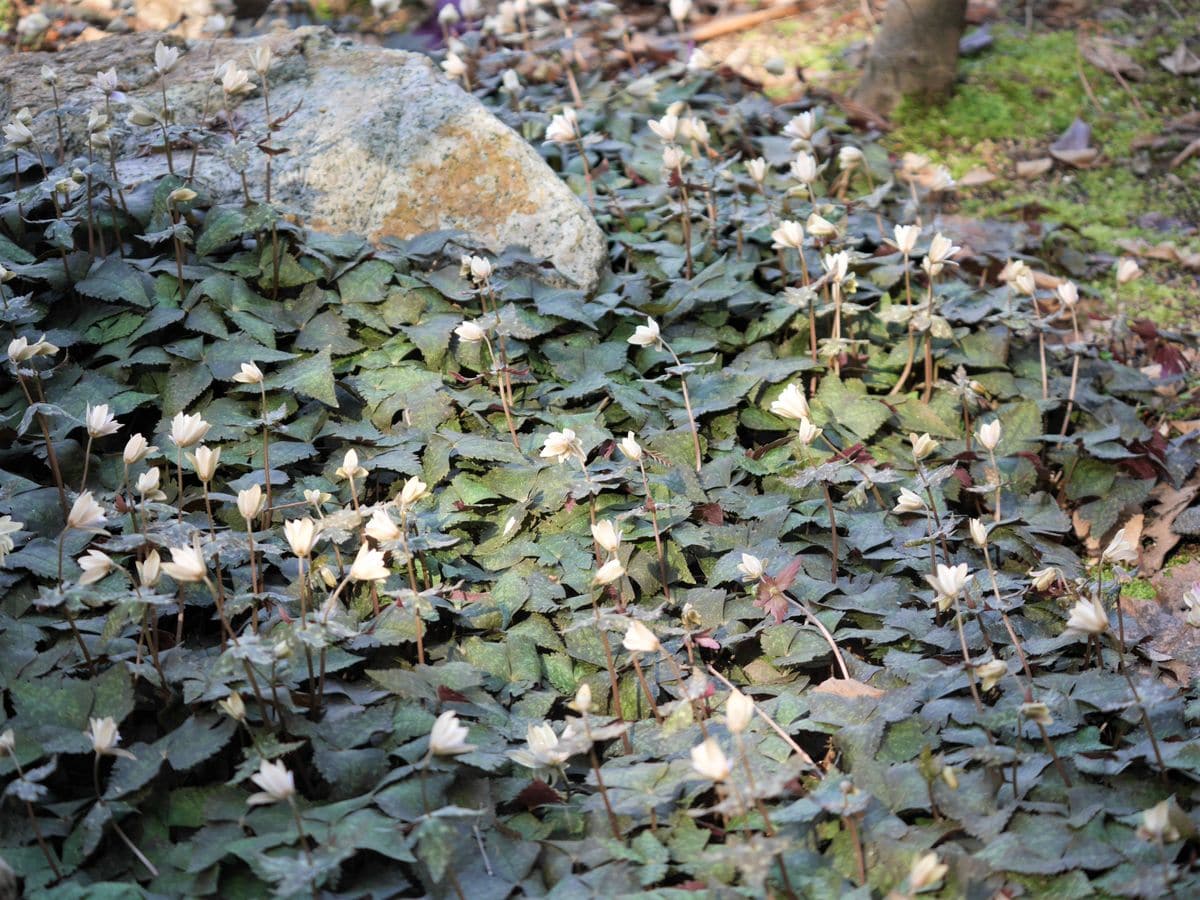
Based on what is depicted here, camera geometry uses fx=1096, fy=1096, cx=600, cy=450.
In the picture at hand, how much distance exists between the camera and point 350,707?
2.23 m

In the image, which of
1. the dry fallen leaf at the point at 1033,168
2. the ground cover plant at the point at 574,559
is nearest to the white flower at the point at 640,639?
the ground cover plant at the point at 574,559

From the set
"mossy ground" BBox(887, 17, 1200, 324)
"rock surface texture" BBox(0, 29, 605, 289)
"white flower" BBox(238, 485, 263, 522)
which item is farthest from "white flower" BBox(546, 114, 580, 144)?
"mossy ground" BBox(887, 17, 1200, 324)

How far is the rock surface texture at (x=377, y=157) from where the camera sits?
356 cm

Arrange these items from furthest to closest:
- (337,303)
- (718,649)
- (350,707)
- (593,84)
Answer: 1. (593,84)
2. (337,303)
3. (718,649)
4. (350,707)

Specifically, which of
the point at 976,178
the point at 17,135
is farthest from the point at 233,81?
the point at 976,178

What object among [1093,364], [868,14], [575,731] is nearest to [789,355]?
[1093,364]

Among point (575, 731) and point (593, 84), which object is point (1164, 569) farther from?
point (593, 84)

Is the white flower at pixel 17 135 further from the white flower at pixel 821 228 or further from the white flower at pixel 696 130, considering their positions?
the white flower at pixel 821 228

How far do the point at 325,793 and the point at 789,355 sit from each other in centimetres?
202

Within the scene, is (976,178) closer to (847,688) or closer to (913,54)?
(913,54)

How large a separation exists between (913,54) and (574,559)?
Result: 133 inches

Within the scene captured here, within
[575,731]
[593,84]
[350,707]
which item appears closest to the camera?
[575,731]

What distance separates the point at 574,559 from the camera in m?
2.75

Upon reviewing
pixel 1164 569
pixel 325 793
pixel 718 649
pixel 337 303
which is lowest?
pixel 1164 569
